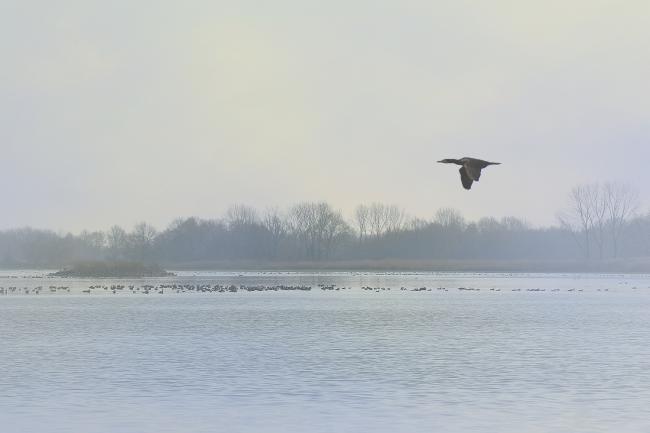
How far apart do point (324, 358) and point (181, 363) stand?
3168mm

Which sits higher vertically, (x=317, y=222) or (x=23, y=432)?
(x=317, y=222)

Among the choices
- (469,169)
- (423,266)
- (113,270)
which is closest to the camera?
(469,169)

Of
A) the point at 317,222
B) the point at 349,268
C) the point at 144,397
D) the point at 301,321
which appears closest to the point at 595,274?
the point at 349,268

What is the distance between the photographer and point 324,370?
63.4 ft

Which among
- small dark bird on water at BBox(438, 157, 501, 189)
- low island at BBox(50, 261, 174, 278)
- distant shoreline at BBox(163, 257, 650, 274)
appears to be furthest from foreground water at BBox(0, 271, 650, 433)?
distant shoreline at BBox(163, 257, 650, 274)

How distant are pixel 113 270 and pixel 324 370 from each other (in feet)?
200

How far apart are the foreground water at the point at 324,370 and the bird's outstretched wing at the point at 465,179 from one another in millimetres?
5374

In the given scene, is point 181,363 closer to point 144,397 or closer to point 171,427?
point 144,397

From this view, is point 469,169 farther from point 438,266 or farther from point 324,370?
point 438,266

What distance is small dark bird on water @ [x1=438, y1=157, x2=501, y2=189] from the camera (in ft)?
30.3

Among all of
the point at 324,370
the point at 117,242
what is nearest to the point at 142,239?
the point at 117,242

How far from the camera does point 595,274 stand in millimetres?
89938

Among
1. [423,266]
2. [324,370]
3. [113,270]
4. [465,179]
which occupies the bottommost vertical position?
[324,370]

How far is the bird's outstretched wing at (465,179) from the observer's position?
30.1 ft
